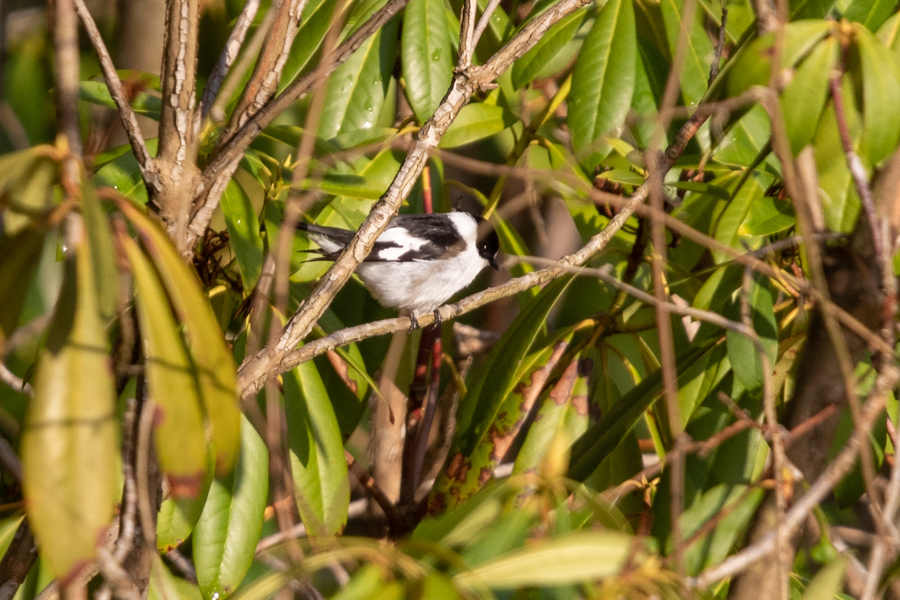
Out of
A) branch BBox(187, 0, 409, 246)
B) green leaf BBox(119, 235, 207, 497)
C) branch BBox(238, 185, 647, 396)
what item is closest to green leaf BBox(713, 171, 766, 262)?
branch BBox(238, 185, 647, 396)

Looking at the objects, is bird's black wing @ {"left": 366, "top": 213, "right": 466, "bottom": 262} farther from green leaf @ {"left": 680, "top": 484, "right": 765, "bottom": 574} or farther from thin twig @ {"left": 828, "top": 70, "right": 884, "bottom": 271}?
thin twig @ {"left": 828, "top": 70, "right": 884, "bottom": 271}

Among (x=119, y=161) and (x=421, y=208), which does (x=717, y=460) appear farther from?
(x=119, y=161)

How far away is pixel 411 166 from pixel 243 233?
1.36ft

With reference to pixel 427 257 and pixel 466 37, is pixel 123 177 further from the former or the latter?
pixel 427 257

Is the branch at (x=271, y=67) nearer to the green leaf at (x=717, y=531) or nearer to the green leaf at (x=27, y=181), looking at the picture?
the green leaf at (x=27, y=181)

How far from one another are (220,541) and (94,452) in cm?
116

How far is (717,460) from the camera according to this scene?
1.78m

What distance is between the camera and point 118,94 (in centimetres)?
123

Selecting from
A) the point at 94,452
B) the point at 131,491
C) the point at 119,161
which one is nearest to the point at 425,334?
the point at 119,161

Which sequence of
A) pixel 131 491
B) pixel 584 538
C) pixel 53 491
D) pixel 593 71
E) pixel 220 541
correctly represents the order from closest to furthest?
pixel 53 491 < pixel 584 538 < pixel 131 491 < pixel 220 541 < pixel 593 71

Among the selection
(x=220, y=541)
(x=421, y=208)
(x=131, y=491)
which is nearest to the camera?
(x=131, y=491)

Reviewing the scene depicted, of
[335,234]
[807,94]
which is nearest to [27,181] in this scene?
[807,94]

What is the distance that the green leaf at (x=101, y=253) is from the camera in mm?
612

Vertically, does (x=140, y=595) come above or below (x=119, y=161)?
below
